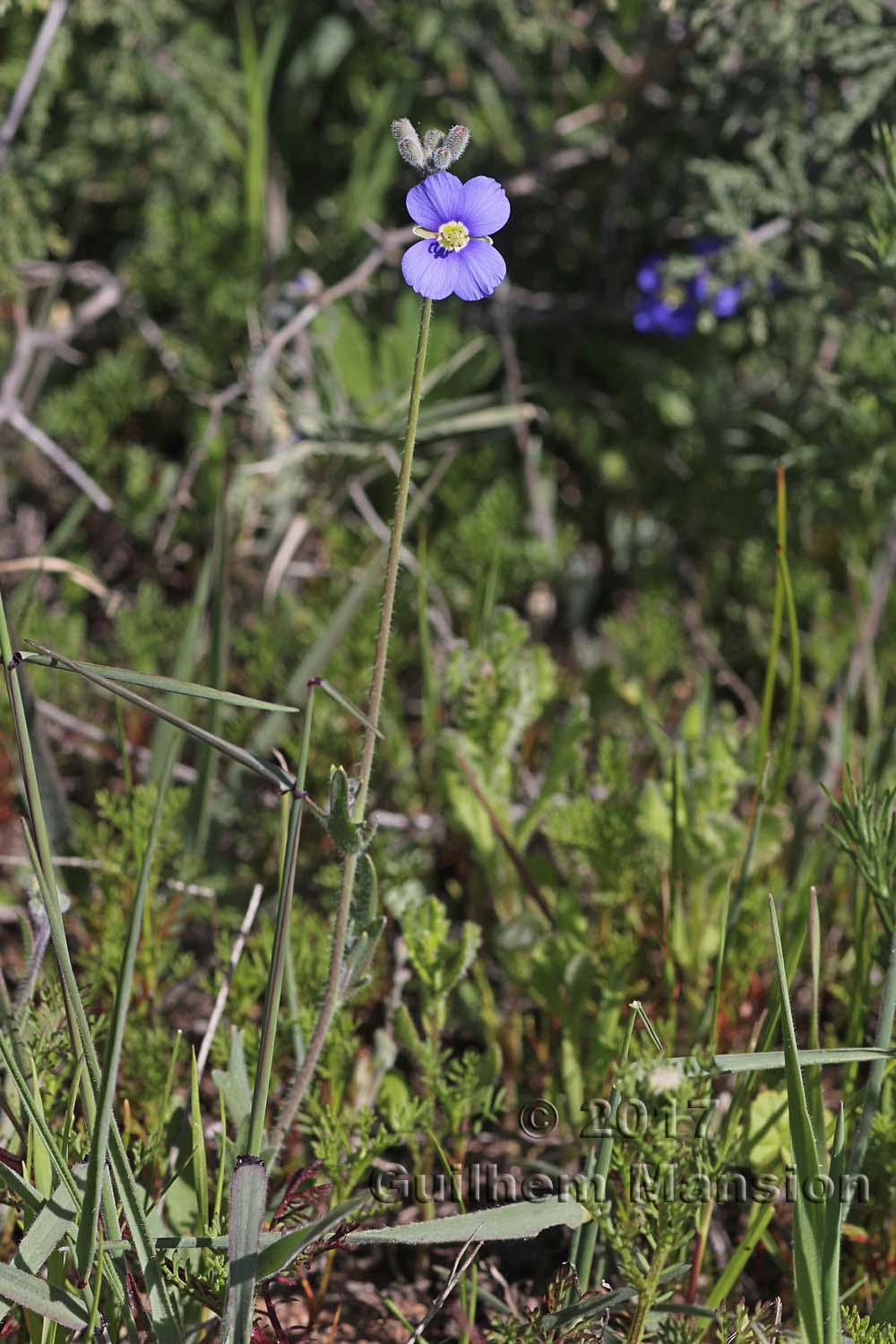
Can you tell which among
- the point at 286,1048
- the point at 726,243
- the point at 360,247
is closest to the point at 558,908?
the point at 286,1048

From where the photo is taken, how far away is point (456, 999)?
88.2 inches

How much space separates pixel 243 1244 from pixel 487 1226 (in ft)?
1.04

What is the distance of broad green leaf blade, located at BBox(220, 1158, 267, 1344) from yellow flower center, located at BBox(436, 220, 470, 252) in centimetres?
108

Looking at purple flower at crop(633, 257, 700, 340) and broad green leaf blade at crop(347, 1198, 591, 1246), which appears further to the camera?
purple flower at crop(633, 257, 700, 340)

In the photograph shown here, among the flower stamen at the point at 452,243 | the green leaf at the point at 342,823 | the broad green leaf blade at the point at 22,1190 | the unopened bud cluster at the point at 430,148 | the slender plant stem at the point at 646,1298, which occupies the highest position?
the unopened bud cluster at the point at 430,148

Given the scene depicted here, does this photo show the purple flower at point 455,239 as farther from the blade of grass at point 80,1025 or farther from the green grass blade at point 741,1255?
the green grass blade at point 741,1255

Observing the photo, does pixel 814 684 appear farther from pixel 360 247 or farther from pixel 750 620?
pixel 360 247

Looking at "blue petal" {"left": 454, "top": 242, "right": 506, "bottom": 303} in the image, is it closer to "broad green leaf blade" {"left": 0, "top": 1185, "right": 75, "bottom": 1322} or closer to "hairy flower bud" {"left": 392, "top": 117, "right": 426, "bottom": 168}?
"hairy flower bud" {"left": 392, "top": 117, "right": 426, "bottom": 168}

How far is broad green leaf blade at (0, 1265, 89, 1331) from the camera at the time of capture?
4.57 ft

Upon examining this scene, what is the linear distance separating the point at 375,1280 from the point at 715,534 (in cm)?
201

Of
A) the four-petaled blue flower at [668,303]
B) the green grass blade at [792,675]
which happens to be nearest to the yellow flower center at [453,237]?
the green grass blade at [792,675]

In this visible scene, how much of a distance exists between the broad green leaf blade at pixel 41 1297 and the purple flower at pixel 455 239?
122 centimetres

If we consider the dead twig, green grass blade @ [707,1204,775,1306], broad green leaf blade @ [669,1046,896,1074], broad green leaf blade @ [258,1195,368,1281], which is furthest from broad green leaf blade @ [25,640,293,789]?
the dead twig

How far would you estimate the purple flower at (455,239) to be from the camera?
1.37m
